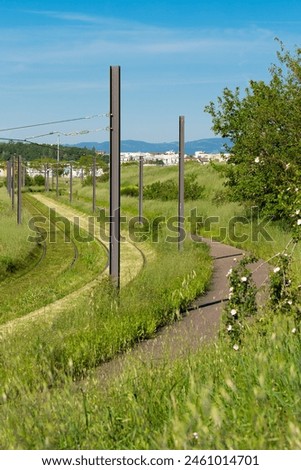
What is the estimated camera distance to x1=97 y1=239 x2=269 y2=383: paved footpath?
24.3 feet

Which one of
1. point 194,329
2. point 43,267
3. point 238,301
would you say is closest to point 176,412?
point 238,301

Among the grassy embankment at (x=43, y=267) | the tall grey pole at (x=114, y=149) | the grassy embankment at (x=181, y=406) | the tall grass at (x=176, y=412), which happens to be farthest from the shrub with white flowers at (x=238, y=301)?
the grassy embankment at (x=43, y=267)

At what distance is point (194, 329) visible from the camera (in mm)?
10680

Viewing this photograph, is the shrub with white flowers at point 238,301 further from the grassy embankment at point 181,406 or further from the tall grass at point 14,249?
the tall grass at point 14,249

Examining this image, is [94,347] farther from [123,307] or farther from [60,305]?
[60,305]

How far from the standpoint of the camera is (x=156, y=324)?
452 inches

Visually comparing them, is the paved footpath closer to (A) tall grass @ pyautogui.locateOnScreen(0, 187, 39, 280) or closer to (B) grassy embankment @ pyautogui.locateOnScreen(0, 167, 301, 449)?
(B) grassy embankment @ pyautogui.locateOnScreen(0, 167, 301, 449)

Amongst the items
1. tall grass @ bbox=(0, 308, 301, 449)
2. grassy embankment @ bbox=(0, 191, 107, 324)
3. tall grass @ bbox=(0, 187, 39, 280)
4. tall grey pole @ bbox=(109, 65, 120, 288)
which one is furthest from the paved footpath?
tall grass @ bbox=(0, 187, 39, 280)

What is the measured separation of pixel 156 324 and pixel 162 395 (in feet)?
19.3

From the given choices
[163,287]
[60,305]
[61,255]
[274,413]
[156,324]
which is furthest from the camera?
[61,255]

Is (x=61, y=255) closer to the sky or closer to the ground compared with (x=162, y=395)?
closer to the ground
